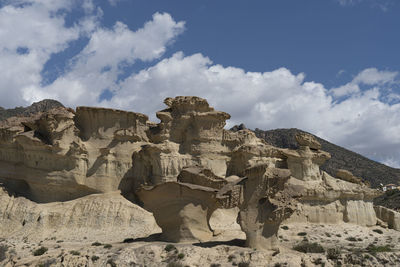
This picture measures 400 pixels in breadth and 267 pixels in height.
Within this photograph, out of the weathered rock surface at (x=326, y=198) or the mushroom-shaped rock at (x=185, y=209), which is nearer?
the mushroom-shaped rock at (x=185, y=209)

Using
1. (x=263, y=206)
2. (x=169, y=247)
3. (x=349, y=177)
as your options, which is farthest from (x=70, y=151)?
(x=349, y=177)

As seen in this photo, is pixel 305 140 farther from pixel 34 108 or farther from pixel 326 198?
pixel 34 108

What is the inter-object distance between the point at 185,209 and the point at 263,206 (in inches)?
171

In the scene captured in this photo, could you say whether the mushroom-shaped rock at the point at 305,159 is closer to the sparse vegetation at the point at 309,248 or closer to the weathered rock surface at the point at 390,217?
the weathered rock surface at the point at 390,217

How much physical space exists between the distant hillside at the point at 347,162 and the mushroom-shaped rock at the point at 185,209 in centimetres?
4485

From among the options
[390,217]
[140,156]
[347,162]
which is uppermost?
[347,162]

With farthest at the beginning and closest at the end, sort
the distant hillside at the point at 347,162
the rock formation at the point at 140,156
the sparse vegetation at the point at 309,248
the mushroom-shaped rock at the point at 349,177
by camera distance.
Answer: the distant hillside at the point at 347,162 → the mushroom-shaped rock at the point at 349,177 → the rock formation at the point at 140,156 → the sparse vegetation at the point at 309,248

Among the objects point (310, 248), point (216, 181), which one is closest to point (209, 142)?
point (216, 181)

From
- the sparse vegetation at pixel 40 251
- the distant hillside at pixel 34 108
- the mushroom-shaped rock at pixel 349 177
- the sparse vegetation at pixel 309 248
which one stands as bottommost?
the sparse vegetation at pixel 40 251

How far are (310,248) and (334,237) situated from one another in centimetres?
704

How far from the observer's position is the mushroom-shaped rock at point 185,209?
74.6 ft

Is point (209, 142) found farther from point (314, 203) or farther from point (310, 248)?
point (310, 248)

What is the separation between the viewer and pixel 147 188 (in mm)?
23891

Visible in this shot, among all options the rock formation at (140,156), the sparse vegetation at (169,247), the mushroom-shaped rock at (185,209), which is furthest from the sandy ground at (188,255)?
the rock formation at (140,156)
